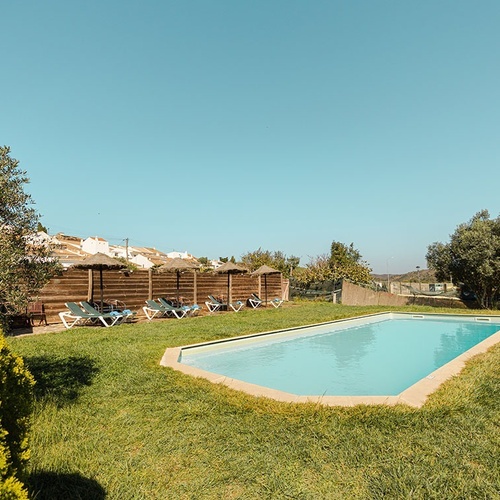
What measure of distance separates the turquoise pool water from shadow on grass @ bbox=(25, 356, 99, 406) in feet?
6.73

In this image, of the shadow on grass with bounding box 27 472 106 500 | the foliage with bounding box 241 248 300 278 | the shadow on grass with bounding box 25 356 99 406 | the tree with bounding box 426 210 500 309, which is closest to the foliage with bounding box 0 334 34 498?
the shadow on grass with bounding box 27 472 106 500

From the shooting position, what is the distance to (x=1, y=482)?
1.21 meters

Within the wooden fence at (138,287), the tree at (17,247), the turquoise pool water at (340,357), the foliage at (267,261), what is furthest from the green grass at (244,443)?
the foliage at (267,261)

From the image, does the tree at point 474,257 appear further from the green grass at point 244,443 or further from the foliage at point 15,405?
the foliage at point 15,405

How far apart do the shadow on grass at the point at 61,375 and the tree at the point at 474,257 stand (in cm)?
1905

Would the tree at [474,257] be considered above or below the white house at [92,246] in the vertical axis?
below

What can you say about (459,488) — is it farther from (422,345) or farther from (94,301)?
(94,301)

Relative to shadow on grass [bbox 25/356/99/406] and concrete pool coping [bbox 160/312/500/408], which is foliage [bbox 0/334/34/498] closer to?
shadow on grass [bbox 25/356/99/406]

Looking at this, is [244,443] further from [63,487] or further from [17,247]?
[17,247]

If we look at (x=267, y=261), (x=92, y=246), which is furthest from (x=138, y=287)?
(x=92, y=246)

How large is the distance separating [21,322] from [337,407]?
10.5 m

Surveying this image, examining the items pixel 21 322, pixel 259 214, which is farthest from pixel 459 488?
pixel 259 214

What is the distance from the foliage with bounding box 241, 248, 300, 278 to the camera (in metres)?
27.7

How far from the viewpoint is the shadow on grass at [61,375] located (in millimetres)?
4297
